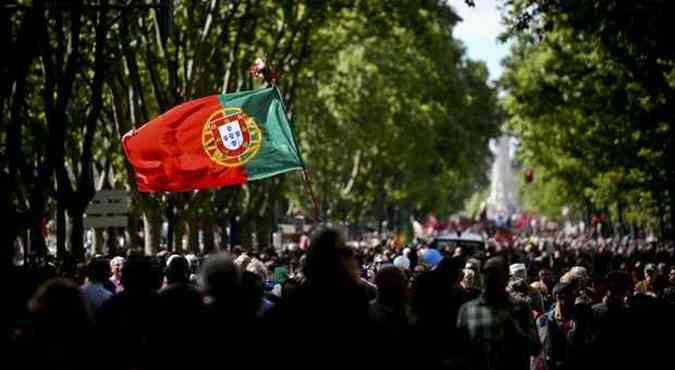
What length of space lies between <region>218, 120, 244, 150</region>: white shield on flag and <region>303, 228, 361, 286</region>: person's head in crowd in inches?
362

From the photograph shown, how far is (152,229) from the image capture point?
3091 centimetres

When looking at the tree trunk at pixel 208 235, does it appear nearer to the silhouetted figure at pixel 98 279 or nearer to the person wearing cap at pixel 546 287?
the person wearing cap at pixel 546 287

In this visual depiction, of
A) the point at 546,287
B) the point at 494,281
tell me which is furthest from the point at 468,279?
the point at 494,281

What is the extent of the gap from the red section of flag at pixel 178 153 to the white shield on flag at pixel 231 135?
0.82ft

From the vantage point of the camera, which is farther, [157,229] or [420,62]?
[420,62]

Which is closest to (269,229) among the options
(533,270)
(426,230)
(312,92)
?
(312,92)

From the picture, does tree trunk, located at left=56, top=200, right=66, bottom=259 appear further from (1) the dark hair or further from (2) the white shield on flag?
(1) the dark hair

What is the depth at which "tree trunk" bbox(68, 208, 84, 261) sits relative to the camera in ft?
76.2

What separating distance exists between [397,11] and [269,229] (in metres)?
17.2

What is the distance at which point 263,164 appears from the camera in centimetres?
1623

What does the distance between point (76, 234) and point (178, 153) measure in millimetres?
7950

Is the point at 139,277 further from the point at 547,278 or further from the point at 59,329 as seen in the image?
the point at 547,278

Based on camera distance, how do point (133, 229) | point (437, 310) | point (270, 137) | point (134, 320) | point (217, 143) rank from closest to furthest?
point (134, 320)
point (437, 310)
point (217, 143)
point (270, 137)
point (133, 229)

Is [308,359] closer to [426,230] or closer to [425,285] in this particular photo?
[425,285]
